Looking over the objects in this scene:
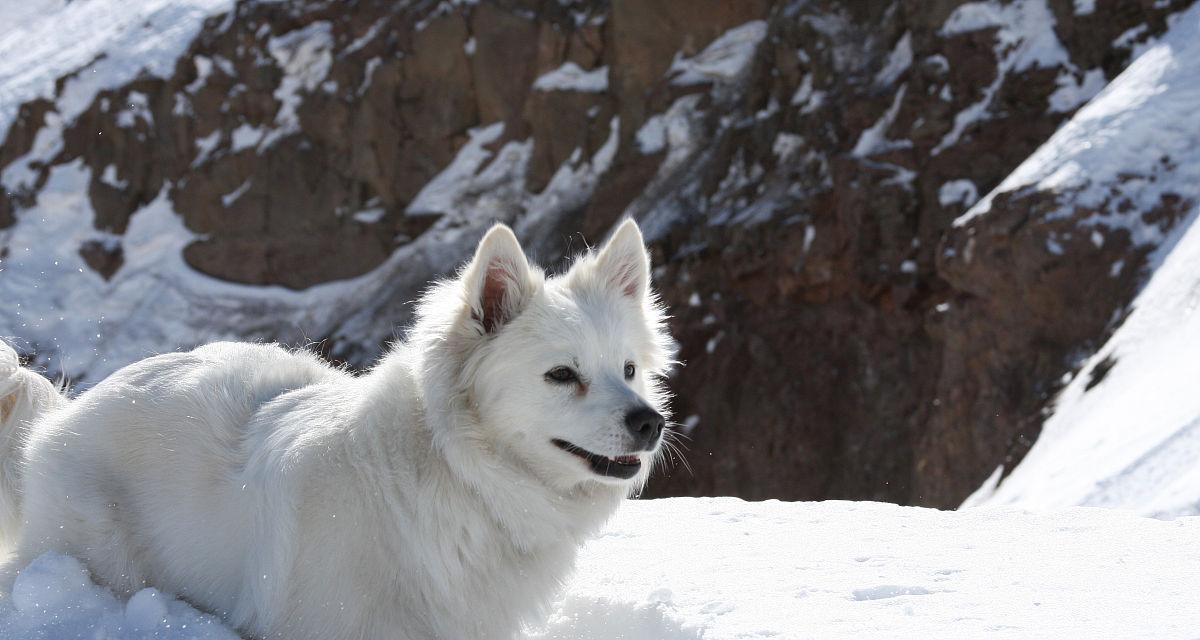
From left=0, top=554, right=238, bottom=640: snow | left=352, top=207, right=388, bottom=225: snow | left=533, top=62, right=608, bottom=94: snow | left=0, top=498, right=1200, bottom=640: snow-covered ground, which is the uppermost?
left=0, top=554, right=238, bottom=640: snow

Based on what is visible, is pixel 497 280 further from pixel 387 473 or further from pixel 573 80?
pixel 573 80

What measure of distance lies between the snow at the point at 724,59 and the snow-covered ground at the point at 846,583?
19.6m

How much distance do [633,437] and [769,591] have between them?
39.6 inches

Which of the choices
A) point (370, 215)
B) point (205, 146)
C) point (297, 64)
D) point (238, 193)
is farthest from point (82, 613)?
point (205, 146)

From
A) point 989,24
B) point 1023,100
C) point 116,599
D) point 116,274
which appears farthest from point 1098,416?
point 116,274

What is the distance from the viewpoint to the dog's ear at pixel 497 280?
388 centimetres

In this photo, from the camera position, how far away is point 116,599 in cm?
381

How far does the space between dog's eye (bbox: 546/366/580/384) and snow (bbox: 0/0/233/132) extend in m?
28.1

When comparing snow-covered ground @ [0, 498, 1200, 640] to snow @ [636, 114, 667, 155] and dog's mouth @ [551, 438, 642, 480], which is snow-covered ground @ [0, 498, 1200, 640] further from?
snow @ [636, 114, 667, 155]

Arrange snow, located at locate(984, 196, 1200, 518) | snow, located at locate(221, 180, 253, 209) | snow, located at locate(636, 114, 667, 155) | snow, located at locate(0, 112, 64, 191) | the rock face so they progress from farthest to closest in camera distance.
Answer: snow, located at locate(0, 112, 64, 191)
snow, located at locate(221, 180, 253, 209)
snow, located at locate(636, 114, 667, 155)
the rock face
snow, located at locate(984, 196, 1200, 518)

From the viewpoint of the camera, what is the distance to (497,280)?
402cm

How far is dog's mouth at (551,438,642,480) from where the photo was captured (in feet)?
12.7

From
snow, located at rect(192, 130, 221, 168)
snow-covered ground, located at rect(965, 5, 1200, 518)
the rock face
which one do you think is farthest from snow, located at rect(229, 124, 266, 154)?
snow-covered ground, located at rect(965, 5, 1200, 518)

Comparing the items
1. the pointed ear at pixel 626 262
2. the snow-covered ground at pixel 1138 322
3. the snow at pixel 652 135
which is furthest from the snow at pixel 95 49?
the pointed ear at pixel 626 262
